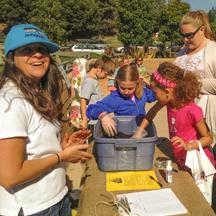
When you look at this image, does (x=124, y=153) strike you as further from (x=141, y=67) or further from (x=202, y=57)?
(x=141, y=67)

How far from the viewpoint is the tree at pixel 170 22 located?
92.8 feet

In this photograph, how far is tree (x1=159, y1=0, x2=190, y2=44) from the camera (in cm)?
2830

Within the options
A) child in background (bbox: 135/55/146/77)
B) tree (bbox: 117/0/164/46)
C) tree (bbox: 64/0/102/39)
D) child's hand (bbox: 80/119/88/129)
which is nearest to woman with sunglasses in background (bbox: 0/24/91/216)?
child's hand (bbox: 80/119/88/129)

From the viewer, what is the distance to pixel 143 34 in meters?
28.7

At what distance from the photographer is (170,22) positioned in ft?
94.2

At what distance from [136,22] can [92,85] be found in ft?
77.9

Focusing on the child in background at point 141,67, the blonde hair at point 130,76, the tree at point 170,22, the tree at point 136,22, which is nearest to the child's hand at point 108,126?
the blonde hair at point 130,76

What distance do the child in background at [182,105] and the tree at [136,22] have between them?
85.8 feet

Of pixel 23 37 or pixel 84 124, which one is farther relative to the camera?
pixel 84 124

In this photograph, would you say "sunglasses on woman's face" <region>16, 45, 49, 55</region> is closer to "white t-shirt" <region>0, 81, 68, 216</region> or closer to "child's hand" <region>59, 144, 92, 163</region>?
"white t-shirt" <region>0, 81, 68, 216</region>

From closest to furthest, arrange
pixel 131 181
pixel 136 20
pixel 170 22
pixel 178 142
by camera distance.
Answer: pixel 131 181, pixel 178 142, pixel 136 20, pixel 170 22

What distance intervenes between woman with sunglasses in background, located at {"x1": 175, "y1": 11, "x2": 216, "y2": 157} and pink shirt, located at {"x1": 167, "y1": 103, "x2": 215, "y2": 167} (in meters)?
0.49

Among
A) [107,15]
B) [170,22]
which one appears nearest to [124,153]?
[170,22]

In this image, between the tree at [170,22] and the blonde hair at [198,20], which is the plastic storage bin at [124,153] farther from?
the tree at [170,22]
